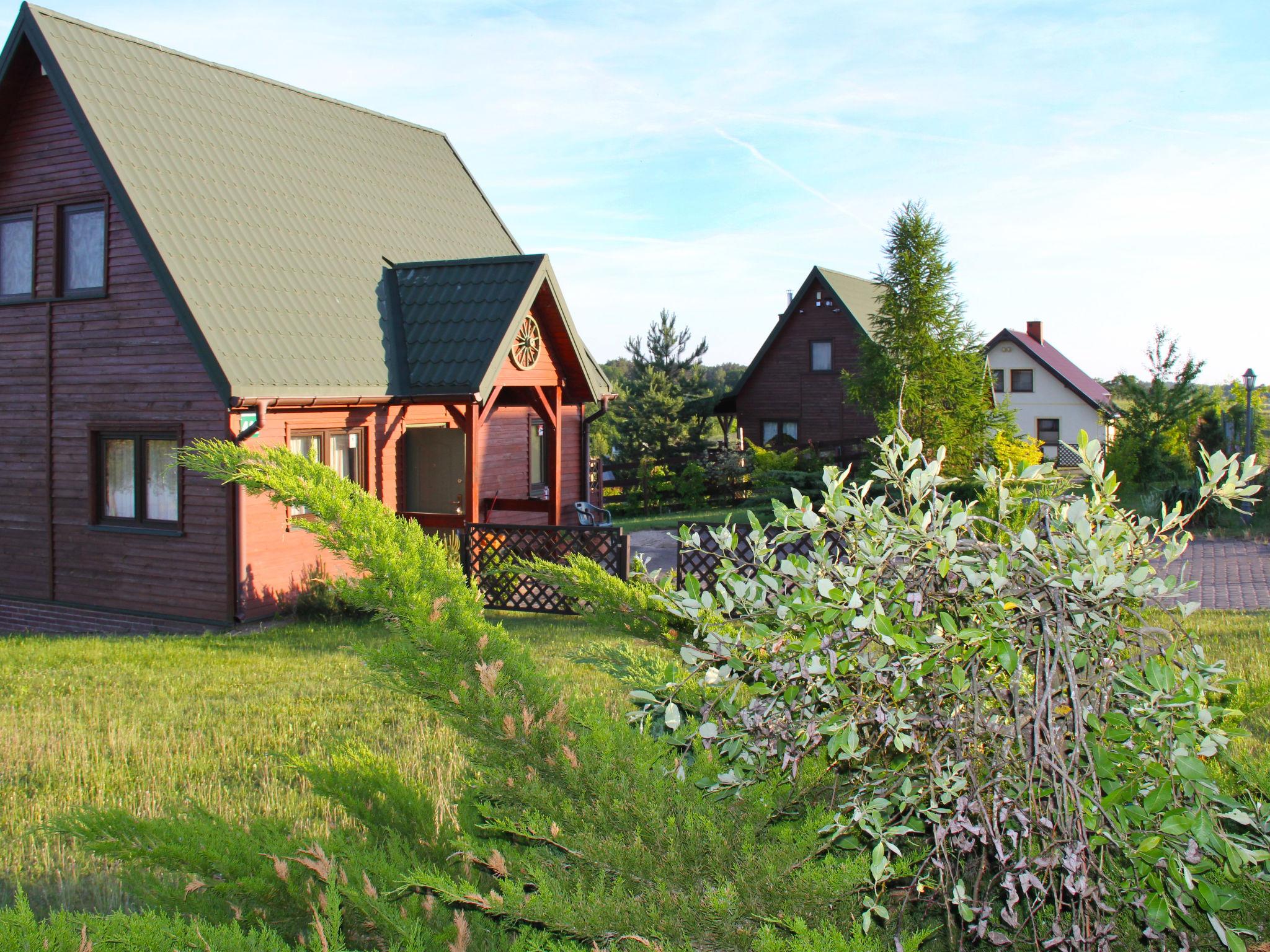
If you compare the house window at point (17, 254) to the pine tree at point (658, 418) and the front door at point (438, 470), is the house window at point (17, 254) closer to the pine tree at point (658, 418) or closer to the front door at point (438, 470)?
the front door at point (438, 470)

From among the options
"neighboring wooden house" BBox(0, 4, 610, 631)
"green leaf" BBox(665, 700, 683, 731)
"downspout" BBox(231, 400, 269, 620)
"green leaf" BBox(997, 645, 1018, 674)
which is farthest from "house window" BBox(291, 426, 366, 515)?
"green leaf" BBox(997, 645, 1018, 674)

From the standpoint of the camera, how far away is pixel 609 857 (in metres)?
2.63

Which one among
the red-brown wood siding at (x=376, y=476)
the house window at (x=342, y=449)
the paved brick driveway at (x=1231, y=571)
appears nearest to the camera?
the red-brown wood siding at (x=376, y=476)

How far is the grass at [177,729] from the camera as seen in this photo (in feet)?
18.0

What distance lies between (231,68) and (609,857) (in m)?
18.8

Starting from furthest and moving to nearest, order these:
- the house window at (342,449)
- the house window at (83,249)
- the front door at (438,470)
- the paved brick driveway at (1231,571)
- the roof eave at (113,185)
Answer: the front door at (438,470) → the house window at (342,449) → the house window at (83,249) → the paved brick driveway at (1231,571) → the roof eave at (113,185)

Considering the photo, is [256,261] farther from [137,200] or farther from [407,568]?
[407,568]

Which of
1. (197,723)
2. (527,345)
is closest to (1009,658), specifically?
(197,723)

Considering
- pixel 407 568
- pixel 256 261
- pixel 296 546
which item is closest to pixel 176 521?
pixel 296 546

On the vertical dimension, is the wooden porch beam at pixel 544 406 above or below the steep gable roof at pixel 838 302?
below

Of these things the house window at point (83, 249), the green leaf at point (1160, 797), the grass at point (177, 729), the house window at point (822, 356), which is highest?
the house window at point (822, 356)

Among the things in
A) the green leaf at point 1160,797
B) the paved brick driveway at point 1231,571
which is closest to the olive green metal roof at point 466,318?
the paved brick driveway at point 1231,571

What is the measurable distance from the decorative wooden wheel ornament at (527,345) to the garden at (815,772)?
42.2 ft

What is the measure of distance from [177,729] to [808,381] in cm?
3236
